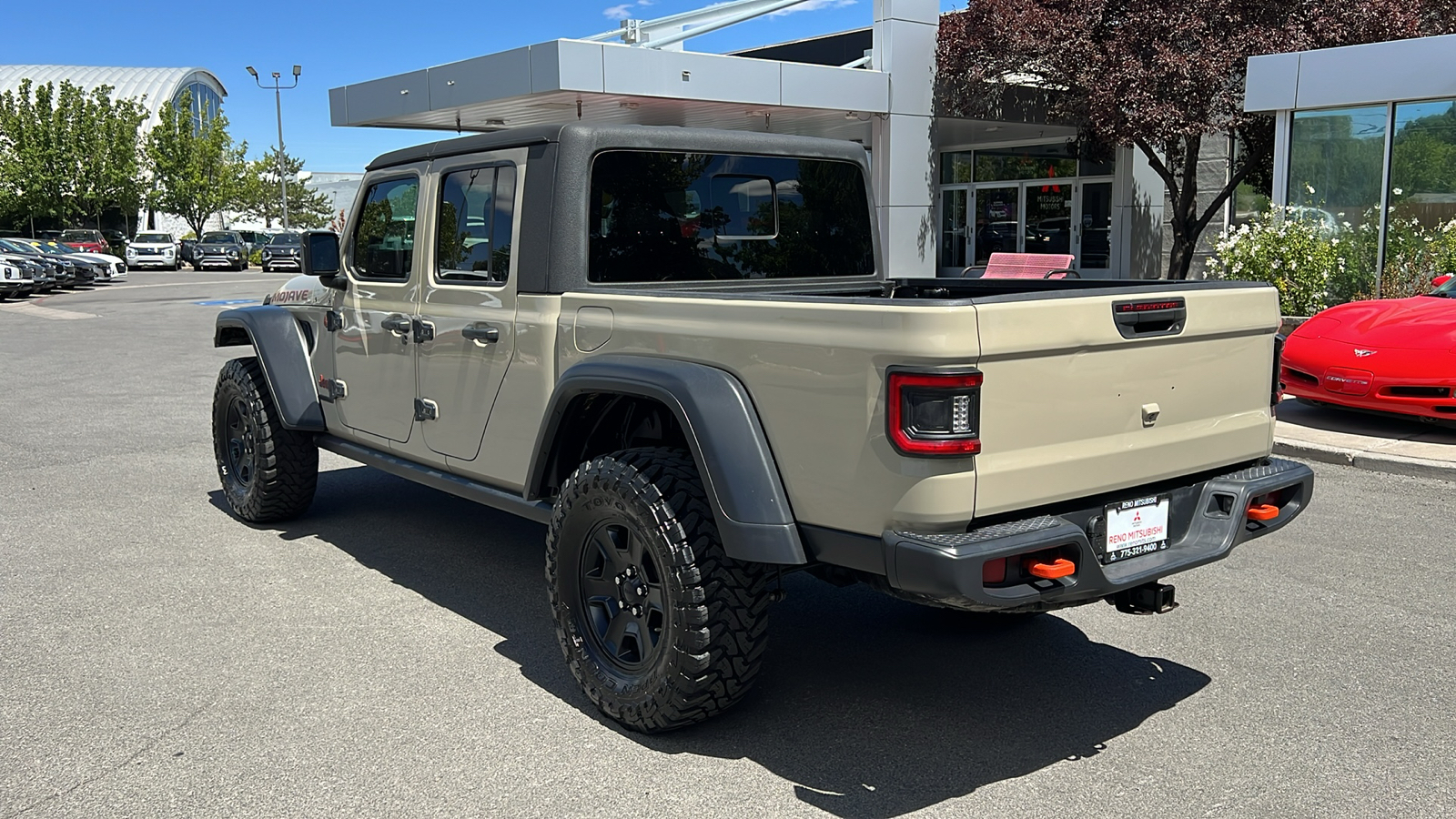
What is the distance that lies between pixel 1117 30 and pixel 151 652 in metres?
17.5

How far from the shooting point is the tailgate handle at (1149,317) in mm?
3418

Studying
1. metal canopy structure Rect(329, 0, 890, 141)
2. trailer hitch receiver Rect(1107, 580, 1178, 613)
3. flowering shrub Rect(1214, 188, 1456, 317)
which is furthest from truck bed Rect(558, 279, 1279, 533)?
metal canopy structure Rect(329, 0, 890, 141)

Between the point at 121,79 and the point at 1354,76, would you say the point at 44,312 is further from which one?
the point at 121,79

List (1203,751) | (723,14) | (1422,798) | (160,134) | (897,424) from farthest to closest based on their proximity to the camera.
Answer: (160,134) < (723,14) < (1203,751) < (1422,798) < (897,424)

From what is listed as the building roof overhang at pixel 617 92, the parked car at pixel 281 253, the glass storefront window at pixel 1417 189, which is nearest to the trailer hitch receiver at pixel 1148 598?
the glass storefront window at pixel 1417 189

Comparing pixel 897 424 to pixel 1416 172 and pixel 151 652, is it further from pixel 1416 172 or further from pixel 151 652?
pixel 1416 172

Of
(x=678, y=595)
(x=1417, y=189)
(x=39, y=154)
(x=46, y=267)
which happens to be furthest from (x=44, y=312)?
(x=39, y=154)

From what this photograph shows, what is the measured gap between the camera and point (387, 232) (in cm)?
533

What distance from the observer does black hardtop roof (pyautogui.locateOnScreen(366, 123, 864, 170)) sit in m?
4.33

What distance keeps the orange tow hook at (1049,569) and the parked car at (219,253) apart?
49812 millimetres

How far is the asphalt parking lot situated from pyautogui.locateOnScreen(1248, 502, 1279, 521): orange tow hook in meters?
0.65

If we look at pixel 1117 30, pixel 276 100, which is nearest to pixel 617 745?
pixel 1117 30

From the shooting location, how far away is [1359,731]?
375 centimetres

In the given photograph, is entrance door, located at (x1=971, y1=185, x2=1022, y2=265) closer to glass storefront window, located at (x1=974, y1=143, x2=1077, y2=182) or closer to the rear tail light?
glass storefront window, located at (x1=974, y1=143, x2=1077, y2=182)
